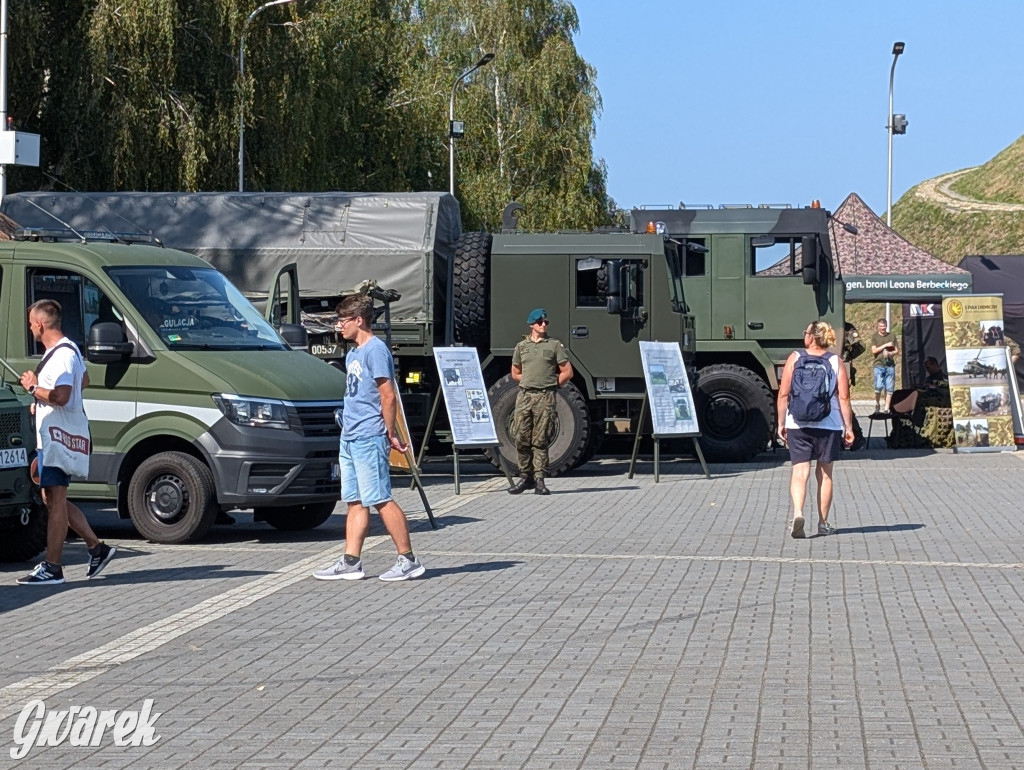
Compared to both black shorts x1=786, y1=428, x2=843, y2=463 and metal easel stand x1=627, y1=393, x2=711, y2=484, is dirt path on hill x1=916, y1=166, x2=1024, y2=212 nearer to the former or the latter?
metal easel stand x1=627, y1=393, x2=711, y2=484

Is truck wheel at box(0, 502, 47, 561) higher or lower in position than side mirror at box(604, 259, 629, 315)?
lower

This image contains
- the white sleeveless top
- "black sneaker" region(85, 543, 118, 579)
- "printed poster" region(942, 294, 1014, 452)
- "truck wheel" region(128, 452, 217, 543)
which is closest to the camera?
"black sneaker" region(85, 543, 118, 579)

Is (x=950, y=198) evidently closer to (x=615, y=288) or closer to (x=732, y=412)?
(x=732, y=412)

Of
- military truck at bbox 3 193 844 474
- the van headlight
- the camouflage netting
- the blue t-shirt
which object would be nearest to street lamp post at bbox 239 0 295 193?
military truck at bbox 3 193 844 474

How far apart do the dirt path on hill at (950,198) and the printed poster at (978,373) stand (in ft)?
188

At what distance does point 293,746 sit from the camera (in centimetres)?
591

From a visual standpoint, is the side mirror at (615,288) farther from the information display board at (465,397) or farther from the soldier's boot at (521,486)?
the soldier's boot at (521,486)

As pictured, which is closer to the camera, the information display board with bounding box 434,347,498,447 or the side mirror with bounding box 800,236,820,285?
the information display board with bounding box 434,347,498,447

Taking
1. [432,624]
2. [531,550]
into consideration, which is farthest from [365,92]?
[432,624]

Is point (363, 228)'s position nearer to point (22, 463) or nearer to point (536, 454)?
point (536, 454)

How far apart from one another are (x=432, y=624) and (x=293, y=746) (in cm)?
267

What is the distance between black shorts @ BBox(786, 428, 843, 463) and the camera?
42.5 ft

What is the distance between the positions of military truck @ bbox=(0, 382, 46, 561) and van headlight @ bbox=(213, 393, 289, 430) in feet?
5.56

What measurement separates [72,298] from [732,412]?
10911 mm
